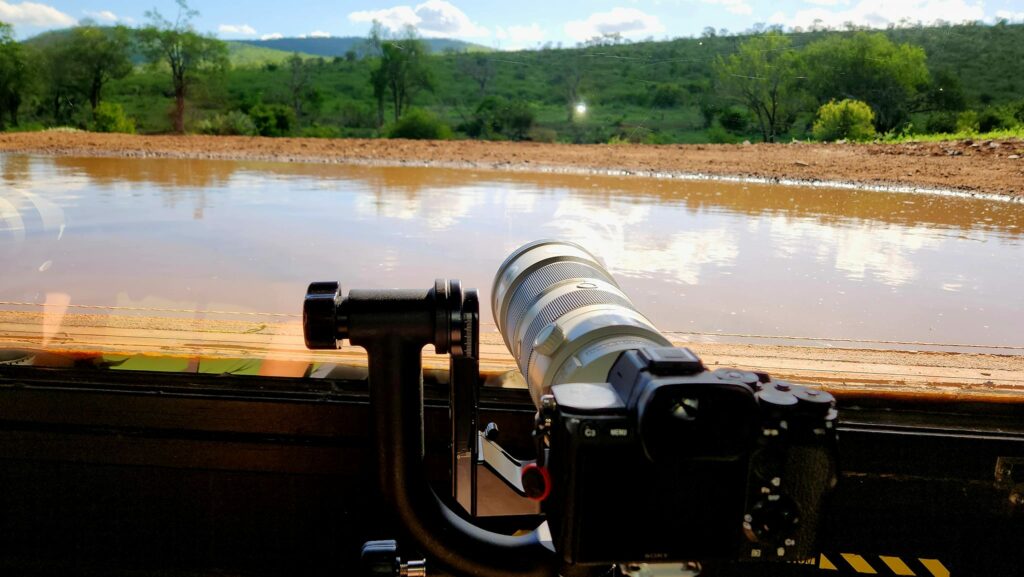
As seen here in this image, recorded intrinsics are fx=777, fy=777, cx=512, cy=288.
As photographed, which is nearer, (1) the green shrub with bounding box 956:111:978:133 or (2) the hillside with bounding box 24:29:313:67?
(1) the green shrub with bounding box 956:111:978:133

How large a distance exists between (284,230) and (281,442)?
1.41 ft

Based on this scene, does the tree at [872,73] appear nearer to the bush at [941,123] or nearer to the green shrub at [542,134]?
the bush at [941,123]

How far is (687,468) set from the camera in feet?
2.32

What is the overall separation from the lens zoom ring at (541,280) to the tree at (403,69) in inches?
29.5

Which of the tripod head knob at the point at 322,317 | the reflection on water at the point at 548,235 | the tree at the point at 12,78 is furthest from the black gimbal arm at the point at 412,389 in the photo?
the tree at the point at 12,78

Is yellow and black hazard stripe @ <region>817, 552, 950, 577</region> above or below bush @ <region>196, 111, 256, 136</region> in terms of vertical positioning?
below

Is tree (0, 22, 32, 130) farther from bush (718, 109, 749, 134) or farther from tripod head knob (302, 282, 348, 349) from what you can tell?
bush (718, 109, 749, 134)

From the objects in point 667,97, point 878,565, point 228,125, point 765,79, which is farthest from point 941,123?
point 228,125

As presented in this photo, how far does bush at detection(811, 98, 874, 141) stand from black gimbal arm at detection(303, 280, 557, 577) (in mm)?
909

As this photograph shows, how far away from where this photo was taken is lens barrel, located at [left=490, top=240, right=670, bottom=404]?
0.84 metres

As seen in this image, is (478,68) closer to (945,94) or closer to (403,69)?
(403,69)

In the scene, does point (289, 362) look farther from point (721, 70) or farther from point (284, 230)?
point (721, 70)

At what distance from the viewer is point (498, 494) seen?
4.88 ft

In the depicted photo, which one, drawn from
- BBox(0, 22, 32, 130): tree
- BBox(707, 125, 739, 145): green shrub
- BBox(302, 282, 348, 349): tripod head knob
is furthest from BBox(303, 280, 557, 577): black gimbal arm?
BBox(0, 22, 32, 130): tree
